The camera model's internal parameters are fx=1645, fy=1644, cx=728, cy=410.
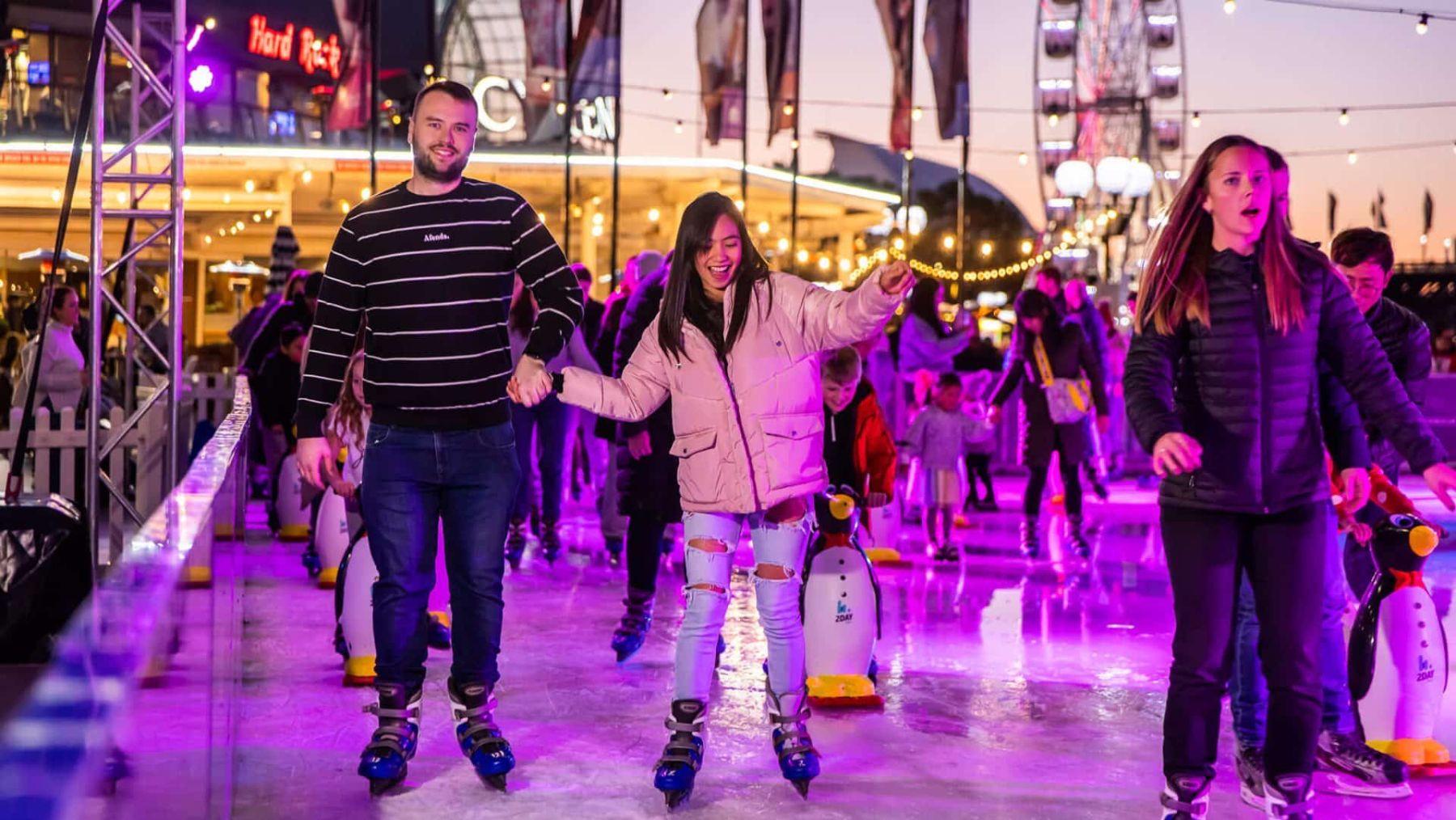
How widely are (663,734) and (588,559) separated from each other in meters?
4.23

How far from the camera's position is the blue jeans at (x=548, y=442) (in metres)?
8.62

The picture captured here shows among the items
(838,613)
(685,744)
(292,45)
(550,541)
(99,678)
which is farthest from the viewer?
(292,45)

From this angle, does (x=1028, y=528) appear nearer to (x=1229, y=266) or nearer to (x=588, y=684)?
(x=588, y=684)

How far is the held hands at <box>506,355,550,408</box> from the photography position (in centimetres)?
428

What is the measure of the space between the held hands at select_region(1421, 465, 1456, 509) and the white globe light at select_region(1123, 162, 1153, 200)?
17681 mm

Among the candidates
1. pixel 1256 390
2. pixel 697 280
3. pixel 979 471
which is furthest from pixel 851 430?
pixel 979 471

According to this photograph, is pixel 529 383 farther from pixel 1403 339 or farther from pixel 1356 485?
pixel 1403 339

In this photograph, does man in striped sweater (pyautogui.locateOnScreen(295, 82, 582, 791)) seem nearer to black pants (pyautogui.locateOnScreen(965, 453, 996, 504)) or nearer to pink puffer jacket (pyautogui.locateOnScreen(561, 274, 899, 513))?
pink puffer jacket (pyautogui.locateOnScreen(561, 274, 899, 513))

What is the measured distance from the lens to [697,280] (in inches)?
183

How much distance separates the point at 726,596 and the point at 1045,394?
5402 millimetres

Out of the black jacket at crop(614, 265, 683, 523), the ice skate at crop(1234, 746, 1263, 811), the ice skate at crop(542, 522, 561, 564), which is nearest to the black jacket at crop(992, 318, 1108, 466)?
the ice skate at crop(542, 522, 561, 564)

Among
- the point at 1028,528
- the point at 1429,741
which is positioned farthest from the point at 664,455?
the point at 1028,528

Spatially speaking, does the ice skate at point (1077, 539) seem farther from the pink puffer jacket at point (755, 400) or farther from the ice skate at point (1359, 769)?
the pink puffer jacket at point (755, 400)

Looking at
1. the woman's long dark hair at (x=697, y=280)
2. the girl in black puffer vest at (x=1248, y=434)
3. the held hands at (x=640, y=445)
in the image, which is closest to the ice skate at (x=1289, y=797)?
the girl in black puffer vest at (x=1248, y=434)
